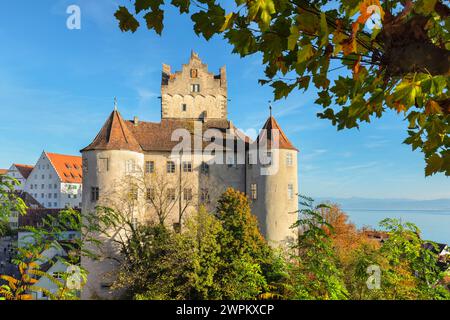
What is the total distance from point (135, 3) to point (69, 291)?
110 inches

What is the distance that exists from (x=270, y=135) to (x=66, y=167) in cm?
5088

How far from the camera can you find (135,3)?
8.06ft

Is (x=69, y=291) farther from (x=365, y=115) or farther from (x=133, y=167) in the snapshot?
(x=133, y=167)

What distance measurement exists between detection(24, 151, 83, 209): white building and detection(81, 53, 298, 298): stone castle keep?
36.9 meters

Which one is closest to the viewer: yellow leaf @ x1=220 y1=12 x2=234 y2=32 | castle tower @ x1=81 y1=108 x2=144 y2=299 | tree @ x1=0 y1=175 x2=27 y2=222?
yellow leaf @ x1=220 y1=12 x2=234 y2=32

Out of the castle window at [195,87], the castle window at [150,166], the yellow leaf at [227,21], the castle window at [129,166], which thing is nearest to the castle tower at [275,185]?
the castle window at [150,166]

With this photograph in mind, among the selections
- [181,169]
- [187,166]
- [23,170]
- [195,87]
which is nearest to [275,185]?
[187,166]

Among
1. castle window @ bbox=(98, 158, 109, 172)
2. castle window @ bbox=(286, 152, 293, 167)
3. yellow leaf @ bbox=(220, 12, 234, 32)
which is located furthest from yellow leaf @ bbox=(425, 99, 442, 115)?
castle window @ bbox=(98, 158, 109, 172)

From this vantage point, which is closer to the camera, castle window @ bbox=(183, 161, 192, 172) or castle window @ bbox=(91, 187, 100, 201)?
castle window @ bbox=(91, 187, 100, 201)

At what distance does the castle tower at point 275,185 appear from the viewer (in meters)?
28.8

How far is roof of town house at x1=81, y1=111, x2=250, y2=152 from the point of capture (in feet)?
95.7

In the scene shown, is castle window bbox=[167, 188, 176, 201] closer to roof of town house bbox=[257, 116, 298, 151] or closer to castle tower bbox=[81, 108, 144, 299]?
castle tower bbox=[81, 108, 144, 299]

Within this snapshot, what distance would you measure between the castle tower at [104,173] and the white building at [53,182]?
3961cm

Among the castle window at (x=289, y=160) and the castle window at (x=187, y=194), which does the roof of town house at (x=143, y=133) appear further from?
the castle window at (x=289, y=160)
